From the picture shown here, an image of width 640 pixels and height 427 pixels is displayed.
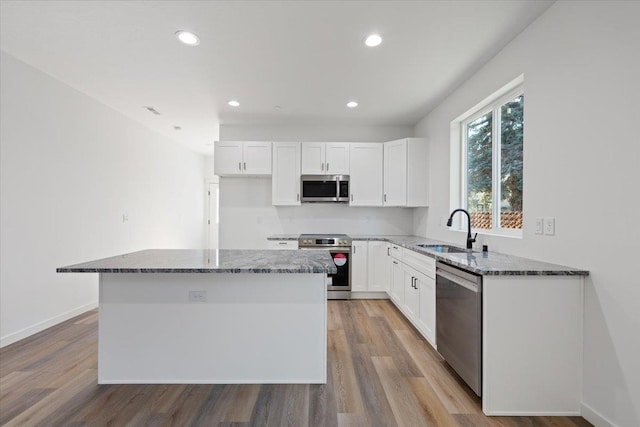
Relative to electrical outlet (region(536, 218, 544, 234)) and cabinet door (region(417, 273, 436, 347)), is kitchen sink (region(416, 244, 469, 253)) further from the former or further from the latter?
electrical outlet (region(536, 218, 544, 234))

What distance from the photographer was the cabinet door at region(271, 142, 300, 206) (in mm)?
4461

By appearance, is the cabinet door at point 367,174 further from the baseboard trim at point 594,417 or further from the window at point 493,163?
the baseboard trim at point 594,417

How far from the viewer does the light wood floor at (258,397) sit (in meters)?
1.77

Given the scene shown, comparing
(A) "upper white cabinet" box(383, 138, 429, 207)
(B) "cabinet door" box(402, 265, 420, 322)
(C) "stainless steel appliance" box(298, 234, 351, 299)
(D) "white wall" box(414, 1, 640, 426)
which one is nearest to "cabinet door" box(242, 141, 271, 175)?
(C) "stainless steel appliance" box(298, 234, 351, 299)

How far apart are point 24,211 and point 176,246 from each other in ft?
10.3

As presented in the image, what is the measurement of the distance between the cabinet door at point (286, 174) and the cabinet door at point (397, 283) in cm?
171

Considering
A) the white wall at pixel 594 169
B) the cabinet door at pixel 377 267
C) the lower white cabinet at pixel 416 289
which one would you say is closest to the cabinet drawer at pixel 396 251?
the lower white cabinet at pixel 416 289

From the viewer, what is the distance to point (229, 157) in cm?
446

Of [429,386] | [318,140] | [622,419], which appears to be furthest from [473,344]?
[318,140]

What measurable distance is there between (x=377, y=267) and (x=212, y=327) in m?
2.63

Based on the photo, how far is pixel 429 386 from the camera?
2129mm

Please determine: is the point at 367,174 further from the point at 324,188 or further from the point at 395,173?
the point at 324,188

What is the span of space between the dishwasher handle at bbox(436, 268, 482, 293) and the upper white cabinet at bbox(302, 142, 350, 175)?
246cm

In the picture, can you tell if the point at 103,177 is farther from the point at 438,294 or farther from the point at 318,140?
the point at 438,294
